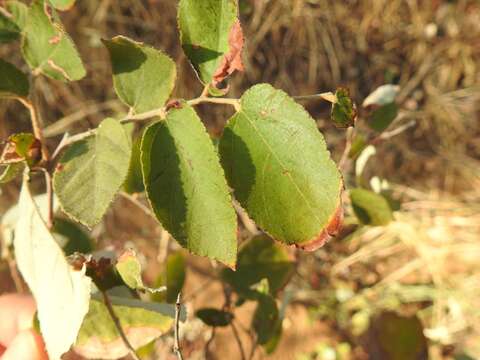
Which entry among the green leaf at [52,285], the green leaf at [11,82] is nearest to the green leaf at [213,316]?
the green leaf at [52,285]

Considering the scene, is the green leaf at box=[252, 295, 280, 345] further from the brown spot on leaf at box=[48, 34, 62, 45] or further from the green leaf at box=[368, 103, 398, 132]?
the brown spot on leaf at box=[48, 34, 62, 45]

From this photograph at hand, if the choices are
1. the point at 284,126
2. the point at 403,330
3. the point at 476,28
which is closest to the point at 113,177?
the point at 284,126

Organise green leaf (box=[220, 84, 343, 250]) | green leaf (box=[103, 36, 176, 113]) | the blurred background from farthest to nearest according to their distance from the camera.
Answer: the blurred background
green leaf (box=[103, 36, 176, 113])
green leaf (box=[220, 84, 343, 250])

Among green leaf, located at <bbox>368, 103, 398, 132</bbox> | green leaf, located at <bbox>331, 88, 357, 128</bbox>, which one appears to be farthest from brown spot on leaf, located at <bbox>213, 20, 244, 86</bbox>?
green leaf, located at <bbox>368, 103, 398, 132</bbox>

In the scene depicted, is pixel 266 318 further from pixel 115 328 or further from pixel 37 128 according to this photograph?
pixel 37 128

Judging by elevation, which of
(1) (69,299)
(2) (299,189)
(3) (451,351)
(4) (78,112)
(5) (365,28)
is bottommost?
(3) (451,351)

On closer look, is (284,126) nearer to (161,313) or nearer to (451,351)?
(161,313)
